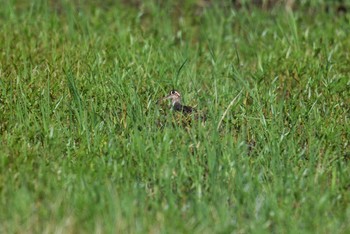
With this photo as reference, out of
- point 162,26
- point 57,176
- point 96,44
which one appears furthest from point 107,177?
point 162,26

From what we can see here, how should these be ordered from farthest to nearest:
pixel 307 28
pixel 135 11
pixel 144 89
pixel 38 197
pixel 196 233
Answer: pixel 135 11 → pixel 307 28 → pixel 144 89 → pixel 38 197 → pixel 196 233

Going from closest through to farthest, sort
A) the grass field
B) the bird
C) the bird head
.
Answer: the grass field < the bird < the bird head

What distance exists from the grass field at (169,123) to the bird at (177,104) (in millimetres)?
63

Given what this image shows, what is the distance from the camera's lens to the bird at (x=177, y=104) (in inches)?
241

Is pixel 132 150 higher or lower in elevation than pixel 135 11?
higher

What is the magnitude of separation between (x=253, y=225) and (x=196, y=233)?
282 mm

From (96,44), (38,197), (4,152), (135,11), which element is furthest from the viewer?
(135,11)

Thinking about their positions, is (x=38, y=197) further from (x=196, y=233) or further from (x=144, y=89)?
(x=144, y=89)

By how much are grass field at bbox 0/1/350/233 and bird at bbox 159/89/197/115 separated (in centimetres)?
6

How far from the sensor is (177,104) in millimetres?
6223

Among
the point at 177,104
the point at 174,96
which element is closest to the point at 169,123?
the point at 177,104

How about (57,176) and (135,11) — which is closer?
(57,176)

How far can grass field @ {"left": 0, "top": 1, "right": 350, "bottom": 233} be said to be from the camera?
4715mm

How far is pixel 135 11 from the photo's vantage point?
346 inches
